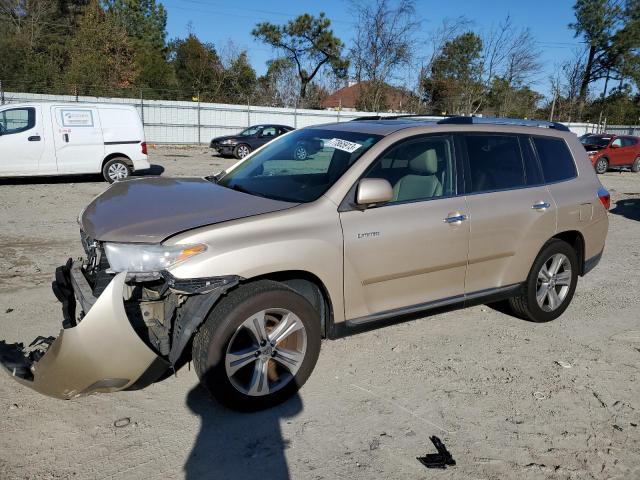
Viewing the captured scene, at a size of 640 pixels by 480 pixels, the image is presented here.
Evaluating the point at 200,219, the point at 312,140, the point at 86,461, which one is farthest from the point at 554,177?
the point at 86,461

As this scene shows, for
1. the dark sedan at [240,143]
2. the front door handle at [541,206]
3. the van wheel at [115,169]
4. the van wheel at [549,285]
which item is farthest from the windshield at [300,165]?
the dark sedan at [240,143]

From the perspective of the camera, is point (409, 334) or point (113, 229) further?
point (409, 334)

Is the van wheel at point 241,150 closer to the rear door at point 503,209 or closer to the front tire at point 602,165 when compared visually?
the front tire at point 602,165

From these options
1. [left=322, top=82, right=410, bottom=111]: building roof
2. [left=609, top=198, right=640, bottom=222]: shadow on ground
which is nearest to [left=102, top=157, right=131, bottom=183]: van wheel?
[left=609, top=198, right=640, bottom=222]: shadow on ground

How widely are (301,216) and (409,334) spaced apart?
177 centimetres

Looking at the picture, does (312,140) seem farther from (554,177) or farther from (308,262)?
(554,177)

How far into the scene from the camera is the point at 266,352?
324 centimetres

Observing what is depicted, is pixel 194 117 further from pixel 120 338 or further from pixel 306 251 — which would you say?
pixel 120 338

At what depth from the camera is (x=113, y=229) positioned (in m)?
3.11

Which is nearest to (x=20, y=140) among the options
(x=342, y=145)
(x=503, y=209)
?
(x=342, y=145)

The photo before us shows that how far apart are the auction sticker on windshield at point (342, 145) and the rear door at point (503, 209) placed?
36.3 inches

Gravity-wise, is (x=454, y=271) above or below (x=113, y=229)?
below

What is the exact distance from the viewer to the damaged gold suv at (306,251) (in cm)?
294

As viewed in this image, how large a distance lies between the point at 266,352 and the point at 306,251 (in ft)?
2.16
